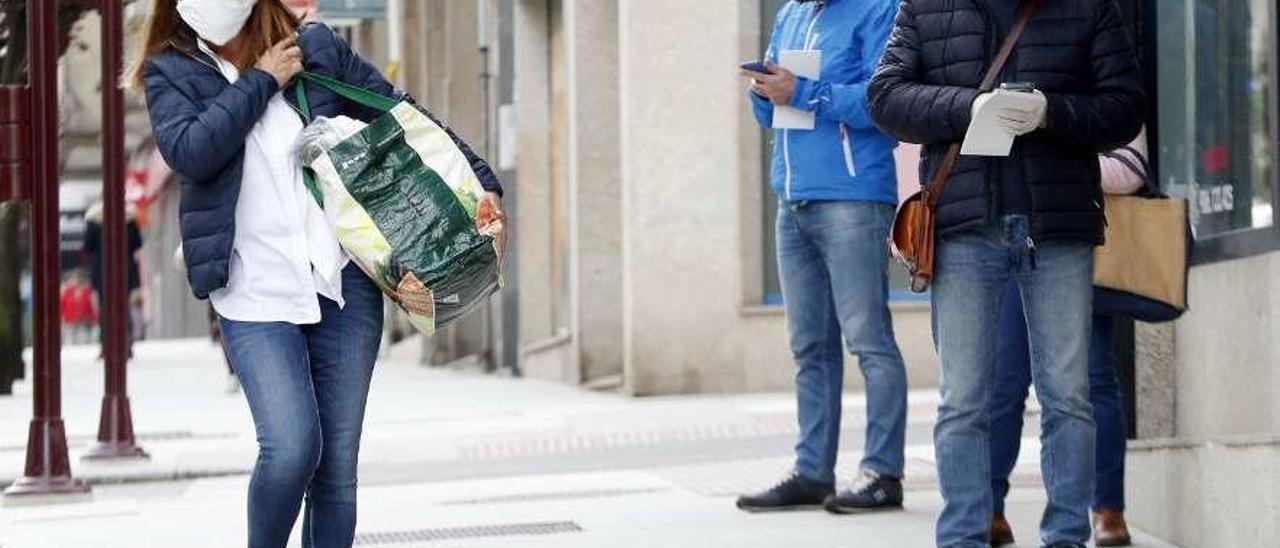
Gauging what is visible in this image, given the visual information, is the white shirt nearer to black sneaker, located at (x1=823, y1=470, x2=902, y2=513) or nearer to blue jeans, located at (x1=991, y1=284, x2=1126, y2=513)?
blue jeans, located at (x1=991, y1=284, x2=1126, y2=513)

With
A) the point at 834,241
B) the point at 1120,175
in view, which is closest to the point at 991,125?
the point at 1120,175

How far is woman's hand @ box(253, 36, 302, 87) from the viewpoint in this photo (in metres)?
5.89

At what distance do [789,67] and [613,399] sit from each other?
729 cm

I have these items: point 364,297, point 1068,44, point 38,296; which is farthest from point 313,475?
point 38,296

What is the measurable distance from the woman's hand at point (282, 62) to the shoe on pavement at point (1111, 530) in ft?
8.99

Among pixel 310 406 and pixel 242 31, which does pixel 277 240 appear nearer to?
pixel 310 406

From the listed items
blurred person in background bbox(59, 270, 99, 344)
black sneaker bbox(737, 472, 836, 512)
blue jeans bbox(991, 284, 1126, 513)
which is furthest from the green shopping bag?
blurred person in background bbox(59, 270, 99, 344)

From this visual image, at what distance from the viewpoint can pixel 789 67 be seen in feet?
27.8

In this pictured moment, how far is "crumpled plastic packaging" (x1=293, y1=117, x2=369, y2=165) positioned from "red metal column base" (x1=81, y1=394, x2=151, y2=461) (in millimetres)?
6570

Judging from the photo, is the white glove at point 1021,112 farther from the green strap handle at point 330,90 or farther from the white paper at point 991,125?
the green strap handle at point 330,90

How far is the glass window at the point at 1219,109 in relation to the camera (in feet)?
22.8

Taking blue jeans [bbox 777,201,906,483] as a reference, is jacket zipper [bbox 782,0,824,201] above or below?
above

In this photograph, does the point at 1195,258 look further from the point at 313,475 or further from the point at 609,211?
the point at 609,211

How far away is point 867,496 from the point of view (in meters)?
8.45
